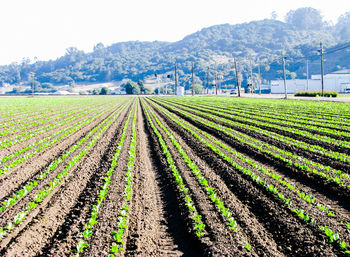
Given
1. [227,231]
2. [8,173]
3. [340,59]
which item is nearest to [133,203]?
[227,231]

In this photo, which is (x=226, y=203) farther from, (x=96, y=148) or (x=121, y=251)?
(x=96, y=148)

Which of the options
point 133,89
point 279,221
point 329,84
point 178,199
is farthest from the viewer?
point 133,89

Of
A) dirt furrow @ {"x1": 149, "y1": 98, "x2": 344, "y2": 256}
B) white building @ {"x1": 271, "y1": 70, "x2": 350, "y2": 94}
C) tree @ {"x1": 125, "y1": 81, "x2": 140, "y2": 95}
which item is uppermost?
tree @ {"x1": 125, "y1": 81, "x2": 140, "y2": 95}

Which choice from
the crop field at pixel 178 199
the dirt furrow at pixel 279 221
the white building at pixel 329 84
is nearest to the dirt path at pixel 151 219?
the crop field at pixel 178 199

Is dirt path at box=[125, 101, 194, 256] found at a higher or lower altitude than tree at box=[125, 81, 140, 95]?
lower

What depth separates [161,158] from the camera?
38.2 ft

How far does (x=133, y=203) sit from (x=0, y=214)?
2.98m

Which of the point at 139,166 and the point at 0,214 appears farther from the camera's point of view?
the point at 139,166

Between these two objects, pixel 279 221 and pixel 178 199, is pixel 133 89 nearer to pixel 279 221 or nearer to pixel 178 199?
pixel 178 199

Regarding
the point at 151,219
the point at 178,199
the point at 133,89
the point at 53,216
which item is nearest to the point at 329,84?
the point at 133,89

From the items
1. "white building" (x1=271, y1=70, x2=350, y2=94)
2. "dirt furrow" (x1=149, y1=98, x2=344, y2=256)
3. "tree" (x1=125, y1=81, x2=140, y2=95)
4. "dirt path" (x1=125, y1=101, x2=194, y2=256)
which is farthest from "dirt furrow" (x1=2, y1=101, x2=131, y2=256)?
"tree" (x1=125, y1=81, x2=140, y2=95)

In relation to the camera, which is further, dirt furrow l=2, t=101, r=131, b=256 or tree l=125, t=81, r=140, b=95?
tree l=125, t=81, r=140, b=95

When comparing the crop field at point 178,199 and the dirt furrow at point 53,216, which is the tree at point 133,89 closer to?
the crop field at point 178,199

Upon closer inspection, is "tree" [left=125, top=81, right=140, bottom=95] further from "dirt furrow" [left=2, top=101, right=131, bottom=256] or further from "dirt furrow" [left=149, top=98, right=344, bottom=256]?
"dirt furrow" [left=149, top=98, right=344, bottom=256]
